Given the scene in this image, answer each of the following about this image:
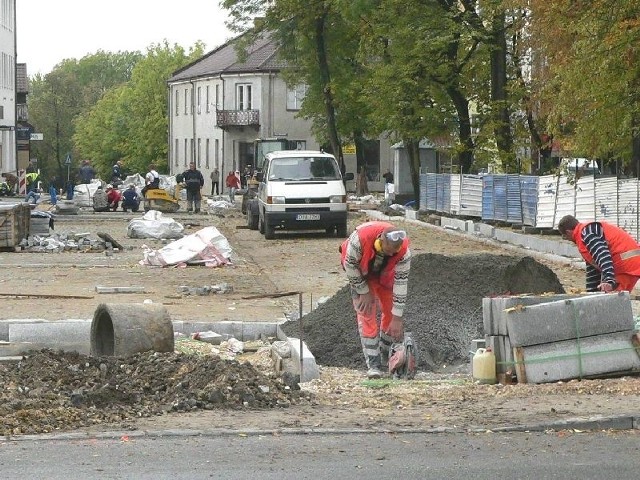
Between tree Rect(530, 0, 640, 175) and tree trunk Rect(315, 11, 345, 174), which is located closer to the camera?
tree Rect(530, 0, 640, 175)

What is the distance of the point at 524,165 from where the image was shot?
39.3 meters

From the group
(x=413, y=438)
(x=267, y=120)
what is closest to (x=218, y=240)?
(x=413, y=438)

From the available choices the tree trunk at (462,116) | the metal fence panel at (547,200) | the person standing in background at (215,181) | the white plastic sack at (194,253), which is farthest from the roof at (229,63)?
the white plastic sack at (194,253)

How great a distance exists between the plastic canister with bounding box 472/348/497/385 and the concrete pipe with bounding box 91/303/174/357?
299 centimetres

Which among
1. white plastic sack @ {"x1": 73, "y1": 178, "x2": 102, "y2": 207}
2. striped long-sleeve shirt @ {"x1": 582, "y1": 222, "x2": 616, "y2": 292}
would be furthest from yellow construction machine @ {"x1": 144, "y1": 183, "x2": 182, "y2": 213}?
striped long-sleeve shirt @ {"x1": 582, "y1": 222, "x2": 616, "y2": 292}

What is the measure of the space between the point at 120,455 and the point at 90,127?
128591mm

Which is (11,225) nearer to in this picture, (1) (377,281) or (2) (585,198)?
(2) (585,198)

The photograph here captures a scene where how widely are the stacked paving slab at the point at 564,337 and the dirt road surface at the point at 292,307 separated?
0.20 metres

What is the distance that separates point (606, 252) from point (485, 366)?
78.2 inches

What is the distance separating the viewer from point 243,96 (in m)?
91.7

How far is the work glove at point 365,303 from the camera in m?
12.7

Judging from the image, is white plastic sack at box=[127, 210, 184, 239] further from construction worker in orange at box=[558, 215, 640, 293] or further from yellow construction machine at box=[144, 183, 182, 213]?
construction worker in orange at box=[558, 215, 640, 293]

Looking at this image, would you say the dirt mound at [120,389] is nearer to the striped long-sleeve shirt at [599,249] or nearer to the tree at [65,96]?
the striped long-sleeve shirt at [599,249]

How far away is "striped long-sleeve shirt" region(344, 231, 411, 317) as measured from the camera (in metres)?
12.4
